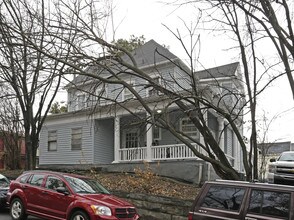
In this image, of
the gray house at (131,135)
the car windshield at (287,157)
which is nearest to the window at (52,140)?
the gray house at (131,135)

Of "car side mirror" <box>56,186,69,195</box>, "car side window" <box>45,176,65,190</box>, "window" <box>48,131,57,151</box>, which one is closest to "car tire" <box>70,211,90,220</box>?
"car side mirror" <box>56,186,69,195</box>

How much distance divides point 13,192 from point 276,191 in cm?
825

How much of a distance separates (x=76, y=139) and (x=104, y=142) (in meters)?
2.02

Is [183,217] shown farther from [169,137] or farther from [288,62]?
[169,137]

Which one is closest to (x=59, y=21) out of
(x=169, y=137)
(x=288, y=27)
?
(x=288, y=27)

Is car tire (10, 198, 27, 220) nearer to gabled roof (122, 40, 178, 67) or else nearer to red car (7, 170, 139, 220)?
red car (7, 170, 139, 220)

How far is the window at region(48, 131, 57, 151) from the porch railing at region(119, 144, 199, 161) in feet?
23.1

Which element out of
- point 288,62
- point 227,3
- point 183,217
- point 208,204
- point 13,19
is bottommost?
point 183,217

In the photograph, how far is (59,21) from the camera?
13.7 m

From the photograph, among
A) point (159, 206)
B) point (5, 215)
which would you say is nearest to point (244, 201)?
point (159, 206)

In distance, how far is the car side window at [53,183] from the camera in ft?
34.6

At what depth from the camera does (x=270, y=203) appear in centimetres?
638

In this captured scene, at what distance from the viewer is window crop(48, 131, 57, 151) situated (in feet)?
91.4

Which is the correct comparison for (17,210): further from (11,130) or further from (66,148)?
(11,130)
